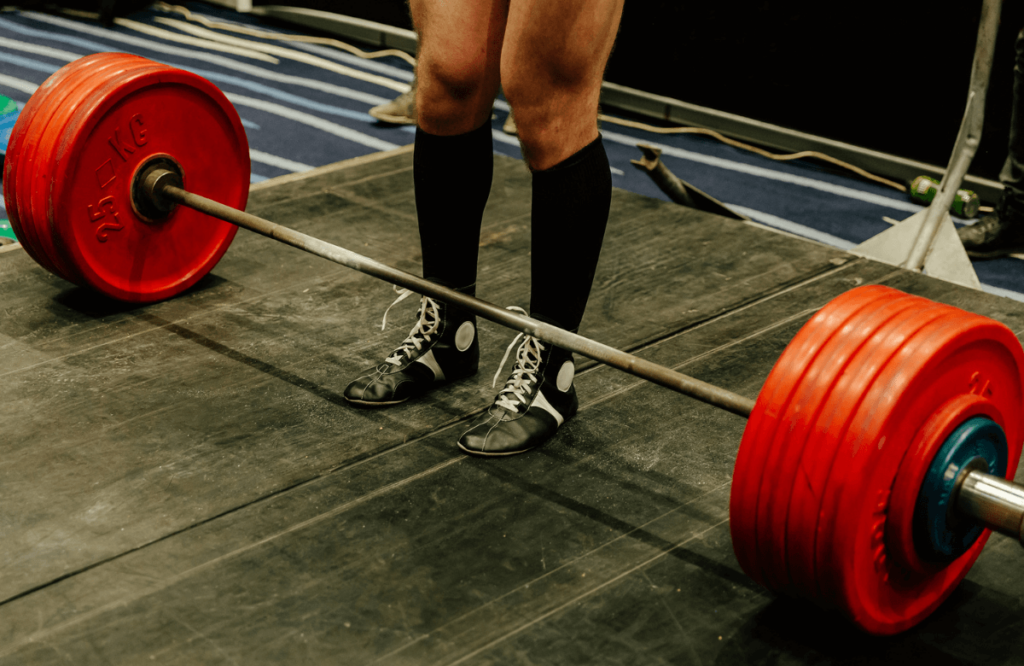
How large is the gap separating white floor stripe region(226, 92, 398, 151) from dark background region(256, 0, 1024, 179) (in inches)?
38.1

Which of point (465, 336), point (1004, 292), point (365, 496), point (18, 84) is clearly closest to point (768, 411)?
point (365, 496)

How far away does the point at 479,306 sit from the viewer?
1.30 metres

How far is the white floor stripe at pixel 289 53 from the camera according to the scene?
12.0ft

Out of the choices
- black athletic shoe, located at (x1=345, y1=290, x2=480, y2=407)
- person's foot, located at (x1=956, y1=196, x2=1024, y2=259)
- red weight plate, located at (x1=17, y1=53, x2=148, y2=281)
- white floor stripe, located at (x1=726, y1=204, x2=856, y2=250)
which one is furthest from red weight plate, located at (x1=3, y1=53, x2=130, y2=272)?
person's foot, located at (x1=956, y1=196, x2=1024, y2=259)

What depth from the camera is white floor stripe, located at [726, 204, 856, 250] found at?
2.48 m

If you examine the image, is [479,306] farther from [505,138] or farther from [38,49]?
[38,49]

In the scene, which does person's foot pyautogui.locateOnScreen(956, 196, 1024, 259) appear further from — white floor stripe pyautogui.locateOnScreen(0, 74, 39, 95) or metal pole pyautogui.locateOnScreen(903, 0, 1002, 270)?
white floor stripe pyautogui.locateOnScreen(0, 74, 39, 95)

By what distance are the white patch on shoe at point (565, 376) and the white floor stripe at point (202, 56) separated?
87.8 inches

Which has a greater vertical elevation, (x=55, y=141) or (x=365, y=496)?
(x=55, y=141)

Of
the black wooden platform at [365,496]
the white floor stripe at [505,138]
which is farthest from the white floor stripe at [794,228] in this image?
the white floor stripe at [505,138]

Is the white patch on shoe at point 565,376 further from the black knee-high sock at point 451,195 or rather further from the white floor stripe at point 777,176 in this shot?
the white floor stripe at point 777,176

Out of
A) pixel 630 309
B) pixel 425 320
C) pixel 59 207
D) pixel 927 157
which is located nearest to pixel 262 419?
pixel 425 320

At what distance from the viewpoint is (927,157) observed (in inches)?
113

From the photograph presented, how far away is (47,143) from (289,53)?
248 centimetres
